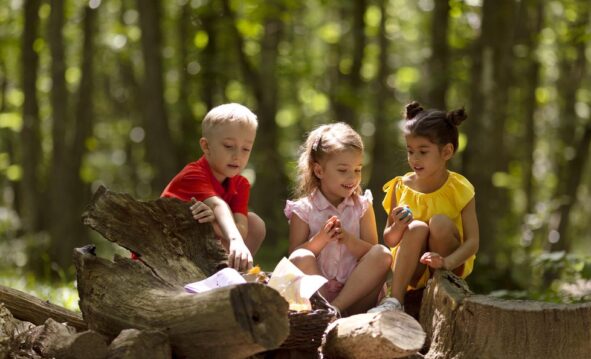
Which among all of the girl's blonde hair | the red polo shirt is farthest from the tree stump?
the girl's blonde hair

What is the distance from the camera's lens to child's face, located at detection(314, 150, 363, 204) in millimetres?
5969

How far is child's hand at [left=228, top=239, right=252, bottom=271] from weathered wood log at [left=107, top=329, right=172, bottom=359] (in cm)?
106

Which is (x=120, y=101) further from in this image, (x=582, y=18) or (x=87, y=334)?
(x=87, y=334)

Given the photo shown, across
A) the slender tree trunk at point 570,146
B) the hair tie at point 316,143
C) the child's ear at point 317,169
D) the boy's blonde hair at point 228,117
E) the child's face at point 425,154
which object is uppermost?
the boy's blonde hair at point 228,117

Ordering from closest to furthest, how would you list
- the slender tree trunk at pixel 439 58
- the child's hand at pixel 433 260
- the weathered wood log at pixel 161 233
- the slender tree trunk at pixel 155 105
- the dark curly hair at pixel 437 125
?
the weathered wood log at pixel 161 233
the child's hand at pixel 433 260
the dark curly hair at pixel 437 125
the slender tree trunk at pixel 155 105
the slender tree trunk at pixel 439 58

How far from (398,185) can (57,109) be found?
8466 mm

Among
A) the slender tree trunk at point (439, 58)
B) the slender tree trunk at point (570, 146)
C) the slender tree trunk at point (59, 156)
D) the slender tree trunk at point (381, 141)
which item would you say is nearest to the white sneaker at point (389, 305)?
the slender tree trunk at point (381, 141)

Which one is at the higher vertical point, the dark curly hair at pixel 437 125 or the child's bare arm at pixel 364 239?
the dark curly hair at pixel 437 125

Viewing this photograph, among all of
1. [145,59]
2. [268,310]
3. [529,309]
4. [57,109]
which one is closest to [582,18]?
[145,59]

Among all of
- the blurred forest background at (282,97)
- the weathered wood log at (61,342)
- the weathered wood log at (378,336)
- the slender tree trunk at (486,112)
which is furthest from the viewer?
the blurred forest background at (282,97)

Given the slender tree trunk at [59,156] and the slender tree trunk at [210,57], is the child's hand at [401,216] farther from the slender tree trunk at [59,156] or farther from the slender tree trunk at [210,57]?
the slender tree trunk at [210,57]

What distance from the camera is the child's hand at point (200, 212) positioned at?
5.73 m

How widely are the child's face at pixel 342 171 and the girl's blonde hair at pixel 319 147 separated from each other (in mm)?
36

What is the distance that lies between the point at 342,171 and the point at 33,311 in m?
2.20
